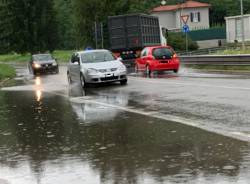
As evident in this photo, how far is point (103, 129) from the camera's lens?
36.2 feet

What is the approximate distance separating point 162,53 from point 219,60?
3.15 meters

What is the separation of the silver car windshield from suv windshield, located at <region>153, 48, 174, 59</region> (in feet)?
17.2

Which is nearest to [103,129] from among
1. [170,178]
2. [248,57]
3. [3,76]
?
[170,178]

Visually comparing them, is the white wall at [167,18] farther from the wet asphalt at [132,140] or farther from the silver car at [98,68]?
the wet asphalt at [132,140]

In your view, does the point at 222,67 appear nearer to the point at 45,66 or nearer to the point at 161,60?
the point at 161,60

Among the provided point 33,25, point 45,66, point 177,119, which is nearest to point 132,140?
point 177,119

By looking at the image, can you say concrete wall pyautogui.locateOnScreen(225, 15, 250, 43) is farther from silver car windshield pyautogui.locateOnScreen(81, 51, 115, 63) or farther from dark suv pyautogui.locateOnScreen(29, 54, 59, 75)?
silver car windshield pyautogui.locateOnScreen(81, 51, 115, 63)

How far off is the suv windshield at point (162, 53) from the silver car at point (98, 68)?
5255 mm

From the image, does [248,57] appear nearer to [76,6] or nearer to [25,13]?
[76,6]

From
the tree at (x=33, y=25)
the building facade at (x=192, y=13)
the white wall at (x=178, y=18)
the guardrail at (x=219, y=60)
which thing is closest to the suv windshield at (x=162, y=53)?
the guardrail at (x=219, y=60)

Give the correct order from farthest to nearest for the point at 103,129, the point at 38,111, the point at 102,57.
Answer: the point at 102,57, the point at 38,111, the point at 103,129

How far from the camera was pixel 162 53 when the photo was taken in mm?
29297

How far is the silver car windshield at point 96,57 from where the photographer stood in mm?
24078

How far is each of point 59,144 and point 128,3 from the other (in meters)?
53.0
